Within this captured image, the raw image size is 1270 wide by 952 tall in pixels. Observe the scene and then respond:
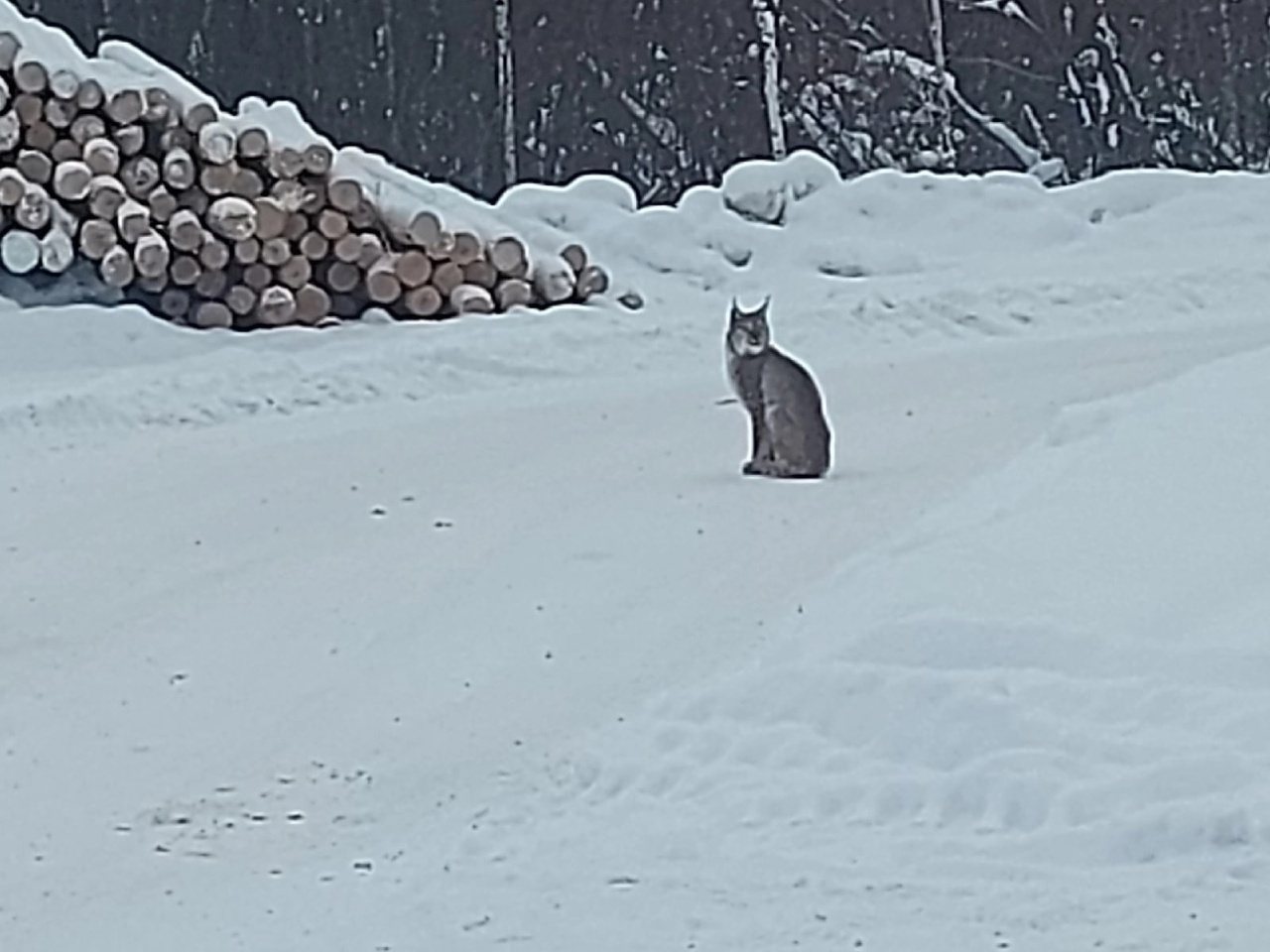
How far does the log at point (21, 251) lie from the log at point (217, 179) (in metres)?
0.89

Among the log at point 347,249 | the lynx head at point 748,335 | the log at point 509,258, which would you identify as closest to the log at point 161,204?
the log at point 347,249

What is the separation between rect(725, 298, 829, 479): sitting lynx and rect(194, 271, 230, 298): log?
4.53m

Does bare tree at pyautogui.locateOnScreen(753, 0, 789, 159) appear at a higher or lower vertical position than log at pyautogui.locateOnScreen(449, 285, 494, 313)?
higher

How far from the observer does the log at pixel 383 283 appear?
13328mm

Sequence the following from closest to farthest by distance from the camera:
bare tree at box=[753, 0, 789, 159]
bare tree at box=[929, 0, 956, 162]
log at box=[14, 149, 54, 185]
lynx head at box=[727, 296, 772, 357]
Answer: lynx head at box=[727, 296, 772, 357] → log at box=[14, 149, 54, 185] → bare tree at box=[753, 0, 789, 159] → bare tree at box=[929, 0, 956, 162]

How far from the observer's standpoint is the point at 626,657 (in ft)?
21.3

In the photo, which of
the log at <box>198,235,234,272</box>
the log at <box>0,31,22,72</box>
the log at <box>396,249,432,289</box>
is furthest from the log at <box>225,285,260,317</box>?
the log at <box>0,31,22,72</box>

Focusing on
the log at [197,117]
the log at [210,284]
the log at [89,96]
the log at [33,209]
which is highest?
the log at [89,96]

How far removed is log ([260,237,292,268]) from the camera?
520 inches

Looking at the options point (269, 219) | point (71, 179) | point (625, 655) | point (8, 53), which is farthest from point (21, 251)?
point (625, 655)

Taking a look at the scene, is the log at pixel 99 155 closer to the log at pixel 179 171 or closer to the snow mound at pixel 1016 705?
the log at pixel 179 171

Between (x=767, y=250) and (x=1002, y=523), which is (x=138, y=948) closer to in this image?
(x=1002, y=523)

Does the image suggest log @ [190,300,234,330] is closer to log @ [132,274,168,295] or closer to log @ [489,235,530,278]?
log @ [132,274,168,295]

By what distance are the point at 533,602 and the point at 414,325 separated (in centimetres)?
599
